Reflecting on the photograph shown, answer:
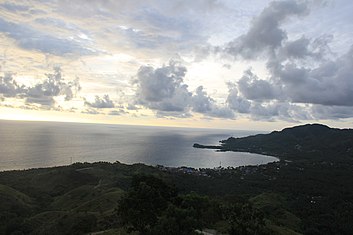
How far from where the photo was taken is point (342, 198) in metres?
124

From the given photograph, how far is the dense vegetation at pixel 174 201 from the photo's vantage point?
1421 inches

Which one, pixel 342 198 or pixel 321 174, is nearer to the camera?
pixel 342 198

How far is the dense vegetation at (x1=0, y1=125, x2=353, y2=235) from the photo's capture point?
3609 centimetres

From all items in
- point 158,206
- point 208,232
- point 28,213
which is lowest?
point 28,213

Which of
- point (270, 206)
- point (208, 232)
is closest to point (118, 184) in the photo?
point (270, 206)

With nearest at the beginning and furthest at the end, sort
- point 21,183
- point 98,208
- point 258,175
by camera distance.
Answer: point 98,208, point 21,183, point 258,175

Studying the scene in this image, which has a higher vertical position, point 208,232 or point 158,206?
point 158,206

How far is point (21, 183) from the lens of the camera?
113 meters

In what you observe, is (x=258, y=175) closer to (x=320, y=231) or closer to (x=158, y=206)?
(x=320, y=231)

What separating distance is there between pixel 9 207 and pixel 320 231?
273ft

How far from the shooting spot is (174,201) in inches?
1487

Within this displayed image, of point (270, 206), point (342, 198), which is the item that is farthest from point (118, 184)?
point (342, 198)

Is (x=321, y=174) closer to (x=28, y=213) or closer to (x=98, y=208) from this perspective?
(x=98, y=208)

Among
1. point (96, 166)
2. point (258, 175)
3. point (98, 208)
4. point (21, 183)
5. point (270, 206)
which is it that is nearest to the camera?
point (98, 208)
